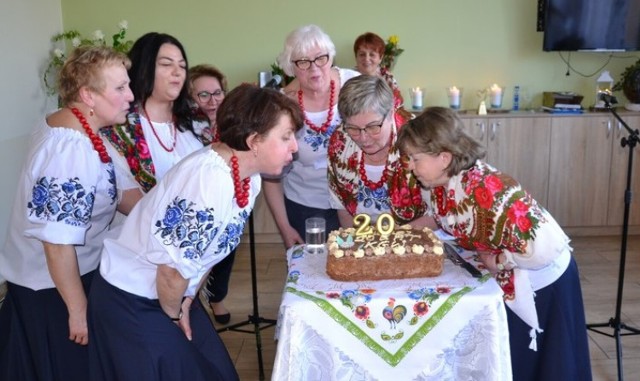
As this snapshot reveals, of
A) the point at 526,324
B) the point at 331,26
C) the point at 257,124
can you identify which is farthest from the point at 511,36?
the point at 257,124

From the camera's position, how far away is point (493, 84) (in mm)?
4902

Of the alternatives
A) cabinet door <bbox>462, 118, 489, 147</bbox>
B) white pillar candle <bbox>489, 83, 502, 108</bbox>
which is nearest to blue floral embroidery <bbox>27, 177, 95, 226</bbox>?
cabinet door <bbox>462, 118, 489, 147</bbox>

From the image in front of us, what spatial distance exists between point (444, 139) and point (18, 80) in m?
3.30

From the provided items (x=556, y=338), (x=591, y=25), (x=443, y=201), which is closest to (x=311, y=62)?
(x=443, y=201)

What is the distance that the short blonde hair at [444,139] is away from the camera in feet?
6.03

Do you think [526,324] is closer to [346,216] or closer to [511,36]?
[346,216]

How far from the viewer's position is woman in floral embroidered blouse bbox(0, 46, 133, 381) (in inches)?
68.7

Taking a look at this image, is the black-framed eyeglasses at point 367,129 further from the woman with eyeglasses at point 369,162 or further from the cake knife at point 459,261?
the cake knife at point 459,261

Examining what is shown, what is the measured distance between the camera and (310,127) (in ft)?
8.77

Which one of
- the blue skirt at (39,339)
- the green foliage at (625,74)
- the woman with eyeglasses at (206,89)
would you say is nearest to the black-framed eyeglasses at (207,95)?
the woman with eyeglasses at (206,89)

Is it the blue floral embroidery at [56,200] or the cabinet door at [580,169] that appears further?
the cabinet door at [580,169]

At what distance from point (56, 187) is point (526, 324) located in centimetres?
150

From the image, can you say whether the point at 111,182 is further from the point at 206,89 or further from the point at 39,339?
the point at 206,89

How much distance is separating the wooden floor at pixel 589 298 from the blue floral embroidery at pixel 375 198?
1.00 meters
